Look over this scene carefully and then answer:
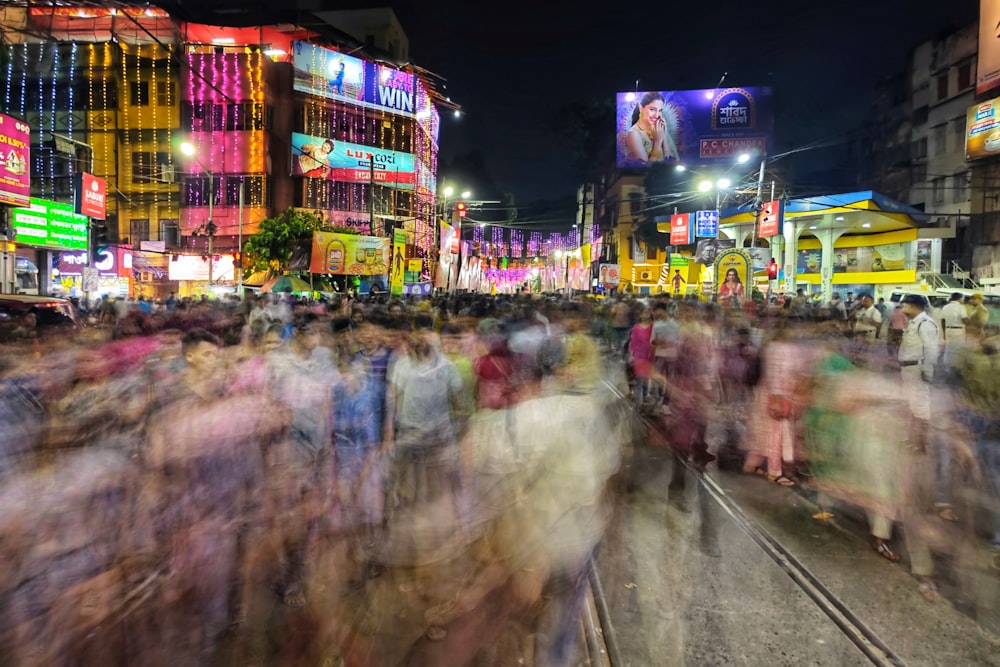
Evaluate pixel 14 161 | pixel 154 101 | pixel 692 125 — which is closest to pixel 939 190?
pixel 692 125

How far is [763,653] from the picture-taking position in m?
3.65

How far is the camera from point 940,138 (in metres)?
37.5

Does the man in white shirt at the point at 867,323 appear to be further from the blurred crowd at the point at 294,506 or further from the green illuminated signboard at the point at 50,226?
the green illuminated signboard at the point at 50,226

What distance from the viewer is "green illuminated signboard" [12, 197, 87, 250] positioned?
63.9 ft

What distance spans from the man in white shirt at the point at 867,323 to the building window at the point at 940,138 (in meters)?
30.9

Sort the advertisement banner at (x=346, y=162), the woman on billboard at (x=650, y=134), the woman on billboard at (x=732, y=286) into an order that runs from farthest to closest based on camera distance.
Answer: the woman on billboard at (x=650, y=134)
the advertisement banner at (x=346, y=162)
the woman on billboard at (x=732, y=286)

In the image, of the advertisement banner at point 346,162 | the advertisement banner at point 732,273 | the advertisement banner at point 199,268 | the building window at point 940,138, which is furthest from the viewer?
the advertisement banner at point 346,162

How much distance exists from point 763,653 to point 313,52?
1832 inches

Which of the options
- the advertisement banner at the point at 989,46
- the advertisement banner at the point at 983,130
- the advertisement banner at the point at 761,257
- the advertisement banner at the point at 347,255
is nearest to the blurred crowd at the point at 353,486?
the advertisement banner at the point at 347,255

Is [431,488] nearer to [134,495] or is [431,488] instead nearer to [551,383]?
[551,383]

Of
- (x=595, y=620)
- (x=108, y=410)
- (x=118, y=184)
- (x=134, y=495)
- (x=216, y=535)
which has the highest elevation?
(x=118, y=184)

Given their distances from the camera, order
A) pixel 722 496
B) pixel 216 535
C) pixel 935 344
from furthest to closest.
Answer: pixel 935 344 → pixel 722 496 → pixel 216 535

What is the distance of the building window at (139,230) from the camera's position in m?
41.6

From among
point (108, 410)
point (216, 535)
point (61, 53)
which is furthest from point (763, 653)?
point (61, 53)
